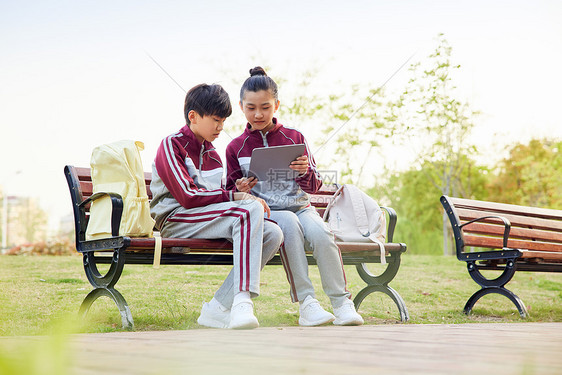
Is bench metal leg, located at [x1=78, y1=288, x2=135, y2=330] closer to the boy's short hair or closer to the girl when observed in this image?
the girl

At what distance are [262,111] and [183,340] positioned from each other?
2033 mm

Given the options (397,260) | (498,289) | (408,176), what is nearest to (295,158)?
(397,260)

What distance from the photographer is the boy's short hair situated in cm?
333

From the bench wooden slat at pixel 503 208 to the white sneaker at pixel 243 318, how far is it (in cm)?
275

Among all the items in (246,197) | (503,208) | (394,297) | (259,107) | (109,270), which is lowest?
(394,297)

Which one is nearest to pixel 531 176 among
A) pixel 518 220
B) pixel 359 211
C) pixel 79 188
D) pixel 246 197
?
pixel 518 220

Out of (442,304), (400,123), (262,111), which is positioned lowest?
(442,304)

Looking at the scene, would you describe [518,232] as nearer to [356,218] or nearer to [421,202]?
[356,218]

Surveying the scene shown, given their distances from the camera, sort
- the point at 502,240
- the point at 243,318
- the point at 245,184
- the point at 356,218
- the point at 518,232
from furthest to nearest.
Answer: the point at 518,232
the point at 502,240
the point at 356,218
the point at 245,184
the point at 243,318

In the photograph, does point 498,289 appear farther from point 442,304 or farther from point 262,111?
point 262,111

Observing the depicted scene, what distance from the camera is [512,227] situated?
5281 mm

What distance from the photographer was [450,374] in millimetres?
1059

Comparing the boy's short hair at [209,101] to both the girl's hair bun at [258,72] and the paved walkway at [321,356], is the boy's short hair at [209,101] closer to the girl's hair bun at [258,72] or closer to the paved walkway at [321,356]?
the girl's hair bun at [258,72]

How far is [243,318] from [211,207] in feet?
2.61
